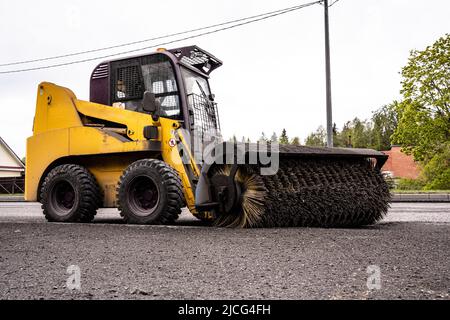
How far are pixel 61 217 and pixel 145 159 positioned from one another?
74.5 inches

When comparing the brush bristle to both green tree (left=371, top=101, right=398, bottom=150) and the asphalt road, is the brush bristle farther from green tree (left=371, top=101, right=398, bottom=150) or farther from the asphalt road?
green tree (left=371, top=101, right=398, bottom=150)

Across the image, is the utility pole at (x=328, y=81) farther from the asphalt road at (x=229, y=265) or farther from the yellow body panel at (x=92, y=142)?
the asphalt road at (x=229, y=265)

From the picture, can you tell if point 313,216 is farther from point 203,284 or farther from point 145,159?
point 203,284

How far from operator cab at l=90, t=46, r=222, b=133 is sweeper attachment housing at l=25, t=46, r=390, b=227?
16 millimetres

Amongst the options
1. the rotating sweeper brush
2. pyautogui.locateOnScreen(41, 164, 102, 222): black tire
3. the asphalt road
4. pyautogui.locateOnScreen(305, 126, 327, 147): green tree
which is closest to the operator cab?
pyautogui.locateOnScreen(41, 164, 102, 222): black tire

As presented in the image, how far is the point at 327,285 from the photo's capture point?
9.36ft

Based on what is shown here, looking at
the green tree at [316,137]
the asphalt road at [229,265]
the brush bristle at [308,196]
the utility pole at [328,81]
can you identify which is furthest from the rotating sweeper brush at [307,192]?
the green tree at [316,137]

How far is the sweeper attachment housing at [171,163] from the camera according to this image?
222 inches

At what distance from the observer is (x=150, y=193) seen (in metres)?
6.39

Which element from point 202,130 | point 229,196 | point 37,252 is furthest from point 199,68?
point 37,252

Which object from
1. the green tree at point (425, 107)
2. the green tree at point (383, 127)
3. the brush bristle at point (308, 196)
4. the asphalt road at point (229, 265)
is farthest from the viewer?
the green tree at point (383, 127)

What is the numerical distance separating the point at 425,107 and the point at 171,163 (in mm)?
25518

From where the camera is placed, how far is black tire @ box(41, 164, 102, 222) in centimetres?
693

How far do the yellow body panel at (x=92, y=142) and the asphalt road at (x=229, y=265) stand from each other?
1509mm
